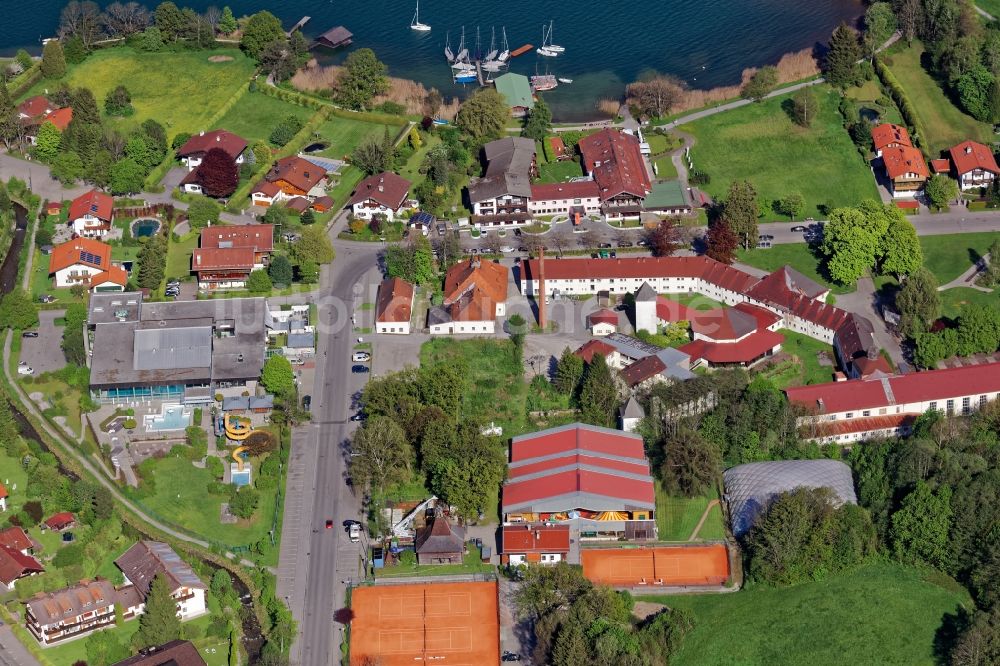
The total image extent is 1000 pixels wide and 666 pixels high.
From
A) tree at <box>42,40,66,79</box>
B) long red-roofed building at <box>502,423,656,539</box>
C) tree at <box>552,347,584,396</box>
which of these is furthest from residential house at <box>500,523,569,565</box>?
tree at <box>42,40,66,79</box>

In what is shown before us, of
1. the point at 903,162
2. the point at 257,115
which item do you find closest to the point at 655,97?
the point at 903,162

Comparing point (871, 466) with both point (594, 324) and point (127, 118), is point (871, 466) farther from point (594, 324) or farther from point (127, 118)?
point (127, 118)

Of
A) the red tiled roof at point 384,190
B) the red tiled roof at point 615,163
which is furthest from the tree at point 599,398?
the red tiled roof at point 384,190

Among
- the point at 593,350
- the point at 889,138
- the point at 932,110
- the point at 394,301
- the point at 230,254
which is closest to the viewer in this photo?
the point at 593,350

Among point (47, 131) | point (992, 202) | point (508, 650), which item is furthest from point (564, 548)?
point (47, 131)

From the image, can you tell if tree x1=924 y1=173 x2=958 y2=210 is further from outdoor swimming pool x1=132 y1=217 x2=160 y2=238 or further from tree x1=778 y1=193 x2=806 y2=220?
outdoor swimming pool x1=132 y1=217 x2=160 y2=238

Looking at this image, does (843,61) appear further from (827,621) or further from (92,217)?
(827,621)

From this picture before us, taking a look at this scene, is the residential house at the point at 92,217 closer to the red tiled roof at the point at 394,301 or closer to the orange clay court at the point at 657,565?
the red tiled roof at the point at 394,301
